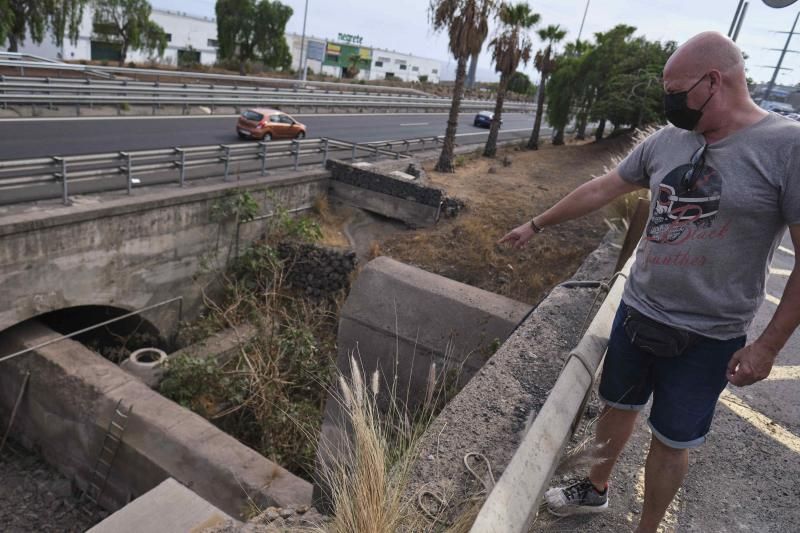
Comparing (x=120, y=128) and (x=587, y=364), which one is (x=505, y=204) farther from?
(x=587, y=364)

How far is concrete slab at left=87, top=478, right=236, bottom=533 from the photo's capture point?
411 cm

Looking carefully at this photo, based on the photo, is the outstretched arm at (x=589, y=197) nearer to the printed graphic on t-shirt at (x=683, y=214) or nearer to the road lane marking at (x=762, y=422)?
the printed graphic on t-shirt at (x=683, y=214)

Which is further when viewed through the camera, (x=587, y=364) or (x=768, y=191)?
(x=587, y=364)

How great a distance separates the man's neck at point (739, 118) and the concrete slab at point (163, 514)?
3728mm

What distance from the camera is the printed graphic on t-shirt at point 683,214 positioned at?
209 cm

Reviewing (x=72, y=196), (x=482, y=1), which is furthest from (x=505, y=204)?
(x=72, y=196)

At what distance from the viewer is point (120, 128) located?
18.2 meters

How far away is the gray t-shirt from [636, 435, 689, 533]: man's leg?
1.73ft

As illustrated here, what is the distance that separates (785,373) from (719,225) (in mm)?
3258

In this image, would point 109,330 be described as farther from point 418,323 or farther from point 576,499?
point 576,499

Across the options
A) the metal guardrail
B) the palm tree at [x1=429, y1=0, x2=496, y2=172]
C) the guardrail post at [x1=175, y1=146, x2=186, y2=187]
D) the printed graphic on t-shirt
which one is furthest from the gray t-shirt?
the palm tree at [x1=429, y1=0, x2=496, y2=172]

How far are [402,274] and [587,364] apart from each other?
149 inches

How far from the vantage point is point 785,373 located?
4.52 m

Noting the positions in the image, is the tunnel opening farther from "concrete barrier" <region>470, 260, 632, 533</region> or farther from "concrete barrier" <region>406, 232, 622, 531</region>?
"concrete barrier" <region>470, 260, 632, 533</region>
